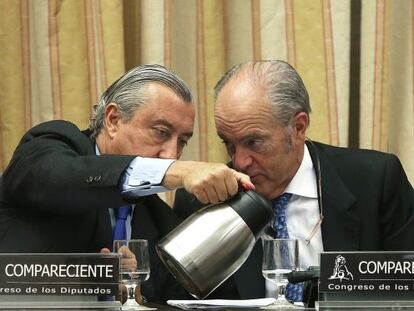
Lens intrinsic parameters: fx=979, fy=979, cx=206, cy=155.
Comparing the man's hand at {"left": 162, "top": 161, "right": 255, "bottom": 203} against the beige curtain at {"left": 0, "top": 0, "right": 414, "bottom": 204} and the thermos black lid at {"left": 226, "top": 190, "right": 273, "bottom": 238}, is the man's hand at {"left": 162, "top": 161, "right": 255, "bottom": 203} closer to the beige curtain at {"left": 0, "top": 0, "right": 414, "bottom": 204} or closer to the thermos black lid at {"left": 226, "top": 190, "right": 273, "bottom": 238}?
the thermos black lid at {"left": 226, "top": 190, "right": 273, "bottom": 238}

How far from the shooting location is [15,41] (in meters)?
2.80

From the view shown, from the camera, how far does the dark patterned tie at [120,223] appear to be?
219cm

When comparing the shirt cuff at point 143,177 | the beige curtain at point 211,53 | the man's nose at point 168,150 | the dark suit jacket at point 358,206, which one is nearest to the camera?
the shirt cuff at point 143,177

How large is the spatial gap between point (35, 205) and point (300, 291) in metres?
0.60

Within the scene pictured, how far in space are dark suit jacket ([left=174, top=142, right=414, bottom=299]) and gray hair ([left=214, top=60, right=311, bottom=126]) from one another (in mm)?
155

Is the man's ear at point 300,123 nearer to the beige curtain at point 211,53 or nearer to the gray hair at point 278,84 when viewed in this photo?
the gray hair at point 278,84

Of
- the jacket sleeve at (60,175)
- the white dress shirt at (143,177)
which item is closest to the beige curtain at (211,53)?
the jacket sleeve at (60,175)

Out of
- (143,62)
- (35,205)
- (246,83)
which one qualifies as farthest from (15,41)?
(35,205)

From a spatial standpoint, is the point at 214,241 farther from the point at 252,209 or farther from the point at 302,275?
the point at 302,275

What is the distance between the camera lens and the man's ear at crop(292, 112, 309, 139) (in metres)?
2.37

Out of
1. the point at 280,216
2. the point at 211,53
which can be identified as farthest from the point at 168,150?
the point at 211,53

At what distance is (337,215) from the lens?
2.32m

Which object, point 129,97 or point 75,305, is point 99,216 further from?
point 75,305

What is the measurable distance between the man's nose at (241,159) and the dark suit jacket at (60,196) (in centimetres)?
30
